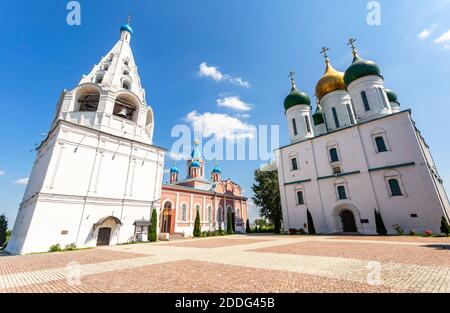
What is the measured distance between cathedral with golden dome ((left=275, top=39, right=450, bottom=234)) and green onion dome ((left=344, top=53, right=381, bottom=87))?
10 centimetres

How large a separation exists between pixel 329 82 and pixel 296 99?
452 centimetres

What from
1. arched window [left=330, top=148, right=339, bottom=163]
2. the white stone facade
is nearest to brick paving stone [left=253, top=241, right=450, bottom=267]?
the white stone facade

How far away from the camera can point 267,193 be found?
32688 millimetres

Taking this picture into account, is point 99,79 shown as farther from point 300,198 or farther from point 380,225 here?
point 380,225

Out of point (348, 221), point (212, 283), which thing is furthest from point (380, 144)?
point (212, 283)

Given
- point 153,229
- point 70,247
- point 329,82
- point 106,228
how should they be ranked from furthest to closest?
point 329,82 → point 153,229 → point 106,228 → point 70,247

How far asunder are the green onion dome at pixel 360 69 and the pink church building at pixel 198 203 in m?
25.4

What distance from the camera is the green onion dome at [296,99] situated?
27641 millimetres

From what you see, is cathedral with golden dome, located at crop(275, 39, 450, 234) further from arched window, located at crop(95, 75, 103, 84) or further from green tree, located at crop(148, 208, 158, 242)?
arched window, located at crop(95, 75, 103, 84)

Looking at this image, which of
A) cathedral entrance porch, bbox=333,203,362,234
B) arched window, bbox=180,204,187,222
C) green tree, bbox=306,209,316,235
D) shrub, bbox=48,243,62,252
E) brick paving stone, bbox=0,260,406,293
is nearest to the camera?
brick paving stone, bbox=0,260,406,293

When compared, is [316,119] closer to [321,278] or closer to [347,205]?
[347,205]

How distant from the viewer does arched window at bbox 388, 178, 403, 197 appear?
17.9 m
